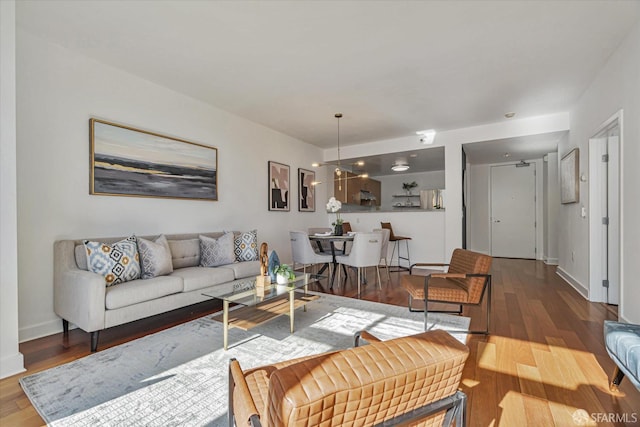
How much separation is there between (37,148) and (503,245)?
908 centimetres

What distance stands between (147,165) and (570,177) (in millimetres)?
5882

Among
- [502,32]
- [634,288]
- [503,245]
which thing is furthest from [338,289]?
[503,245]

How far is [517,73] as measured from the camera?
3.34 meters

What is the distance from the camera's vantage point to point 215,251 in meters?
3.71

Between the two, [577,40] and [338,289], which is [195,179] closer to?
[338,289]

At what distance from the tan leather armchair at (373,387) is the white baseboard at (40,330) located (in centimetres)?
292

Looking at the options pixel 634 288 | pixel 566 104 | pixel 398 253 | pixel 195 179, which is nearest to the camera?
pixel 634 288

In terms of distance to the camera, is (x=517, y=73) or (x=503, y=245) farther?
(x=503, y=245)

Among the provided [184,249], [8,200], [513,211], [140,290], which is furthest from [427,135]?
[8,200]

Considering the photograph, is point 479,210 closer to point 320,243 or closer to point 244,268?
point 320,243

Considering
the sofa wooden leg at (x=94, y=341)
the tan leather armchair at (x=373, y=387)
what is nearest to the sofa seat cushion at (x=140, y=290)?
the sofa wooden leg at (x=94, y=341)

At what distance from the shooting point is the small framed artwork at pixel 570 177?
4211mm

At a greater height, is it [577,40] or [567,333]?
[577,40]

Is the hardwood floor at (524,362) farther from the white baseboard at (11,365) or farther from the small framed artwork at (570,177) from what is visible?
the small framed artwork at (570,177)
